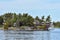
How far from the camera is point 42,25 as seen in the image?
140 m

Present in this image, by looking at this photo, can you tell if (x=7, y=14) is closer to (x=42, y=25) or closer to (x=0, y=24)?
(x=0, y=24)

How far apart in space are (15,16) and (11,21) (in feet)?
8.50

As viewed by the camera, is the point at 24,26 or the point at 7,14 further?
the point at 7,14

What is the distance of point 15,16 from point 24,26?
6067 millimetres

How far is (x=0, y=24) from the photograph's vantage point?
150m

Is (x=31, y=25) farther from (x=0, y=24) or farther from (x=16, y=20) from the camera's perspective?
(x=0, y=24)

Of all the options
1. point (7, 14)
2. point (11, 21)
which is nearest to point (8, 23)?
point (11, 21)

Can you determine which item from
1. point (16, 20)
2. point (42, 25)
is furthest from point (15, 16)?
point (42, 25)

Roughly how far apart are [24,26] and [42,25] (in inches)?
312

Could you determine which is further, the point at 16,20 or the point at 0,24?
the point at 0,24

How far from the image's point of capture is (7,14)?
490 ft

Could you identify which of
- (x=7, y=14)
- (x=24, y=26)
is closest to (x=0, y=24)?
(x=7, y=14)

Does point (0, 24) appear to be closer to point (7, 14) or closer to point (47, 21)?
point (7, 14)

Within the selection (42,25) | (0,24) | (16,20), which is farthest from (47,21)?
(0,24)
